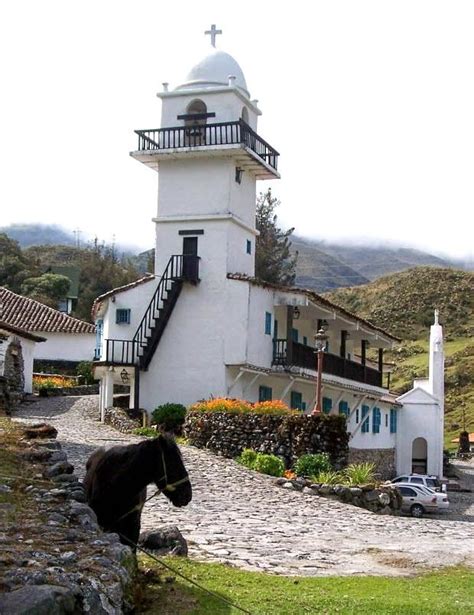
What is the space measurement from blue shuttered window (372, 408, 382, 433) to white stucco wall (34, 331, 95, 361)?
51.5 feet

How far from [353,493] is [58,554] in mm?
15212

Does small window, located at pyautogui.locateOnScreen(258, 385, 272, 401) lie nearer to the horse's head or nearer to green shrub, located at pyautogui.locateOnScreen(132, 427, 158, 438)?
green shrub, located at pyautogui.locateOnScreen(132, 427, 158, 438)

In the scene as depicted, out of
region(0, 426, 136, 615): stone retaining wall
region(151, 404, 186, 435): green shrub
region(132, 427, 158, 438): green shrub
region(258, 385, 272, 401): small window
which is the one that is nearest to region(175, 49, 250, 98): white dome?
region(258, 385, 272, 401): small window

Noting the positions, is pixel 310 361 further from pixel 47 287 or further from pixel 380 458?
pixel 47 287

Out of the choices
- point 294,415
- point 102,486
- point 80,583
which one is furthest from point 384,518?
point 80,583

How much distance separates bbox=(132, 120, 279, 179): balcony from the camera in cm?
3262

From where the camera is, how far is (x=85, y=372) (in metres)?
46.7

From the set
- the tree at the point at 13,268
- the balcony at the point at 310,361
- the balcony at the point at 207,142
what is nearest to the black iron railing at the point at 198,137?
the balcony at the point at 207,142

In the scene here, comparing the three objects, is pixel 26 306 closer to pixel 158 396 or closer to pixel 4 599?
pixel 158 396

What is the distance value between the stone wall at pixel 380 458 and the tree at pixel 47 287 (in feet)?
103

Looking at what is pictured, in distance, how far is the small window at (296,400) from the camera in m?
35.7

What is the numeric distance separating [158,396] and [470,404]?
164 feet

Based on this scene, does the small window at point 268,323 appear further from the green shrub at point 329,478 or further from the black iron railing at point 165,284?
the green shrub at point 329,478

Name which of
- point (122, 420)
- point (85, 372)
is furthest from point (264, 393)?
point (85, 372)
